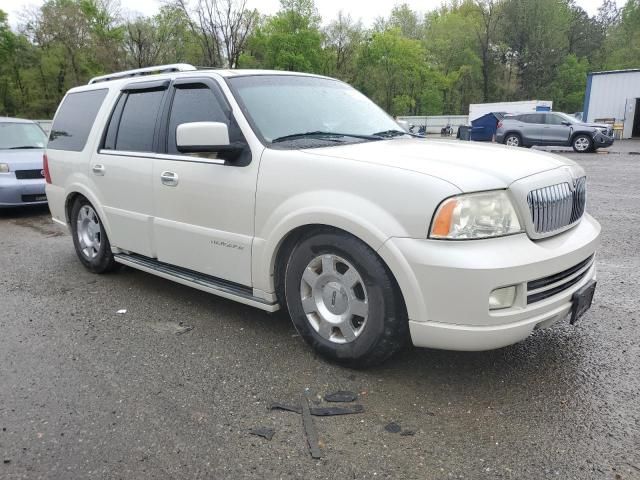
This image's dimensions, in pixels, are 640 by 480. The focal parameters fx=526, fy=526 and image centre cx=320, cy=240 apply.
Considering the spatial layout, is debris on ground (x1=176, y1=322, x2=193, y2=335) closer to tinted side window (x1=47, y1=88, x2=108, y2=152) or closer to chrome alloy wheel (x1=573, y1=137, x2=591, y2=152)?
tinted side window (x1=47, y1=88, x2=108, y2=152)

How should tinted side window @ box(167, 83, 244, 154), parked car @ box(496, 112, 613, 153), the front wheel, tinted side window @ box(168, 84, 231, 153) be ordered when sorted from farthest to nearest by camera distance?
the front wheel, parked car @ box(496, 112, 613, 153), tinted side window @ box(168, 84, 231, 153), tinted side window @ box(167, 83, 244, 154)

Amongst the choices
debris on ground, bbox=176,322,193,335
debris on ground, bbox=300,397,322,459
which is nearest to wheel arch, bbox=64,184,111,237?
debris on ground, bbox=176,322,193,335

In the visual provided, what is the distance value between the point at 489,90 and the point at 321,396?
216 ft

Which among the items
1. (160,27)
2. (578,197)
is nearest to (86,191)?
(578,197)

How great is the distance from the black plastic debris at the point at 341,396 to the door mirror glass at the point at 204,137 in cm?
168

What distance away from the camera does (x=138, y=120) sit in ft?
14.7

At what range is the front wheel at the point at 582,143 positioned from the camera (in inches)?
826

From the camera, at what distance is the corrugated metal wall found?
1254 inches

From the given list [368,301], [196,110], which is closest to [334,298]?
[368,301]

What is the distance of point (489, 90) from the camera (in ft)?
206

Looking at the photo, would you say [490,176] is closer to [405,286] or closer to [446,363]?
[405,286]

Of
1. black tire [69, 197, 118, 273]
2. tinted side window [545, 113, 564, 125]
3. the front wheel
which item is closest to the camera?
black tire [69, 197, 118, 273]

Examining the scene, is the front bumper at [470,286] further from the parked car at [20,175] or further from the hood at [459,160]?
the parked car at [20,175]

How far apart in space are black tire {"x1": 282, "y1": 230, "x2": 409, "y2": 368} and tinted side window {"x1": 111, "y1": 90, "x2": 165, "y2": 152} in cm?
186
